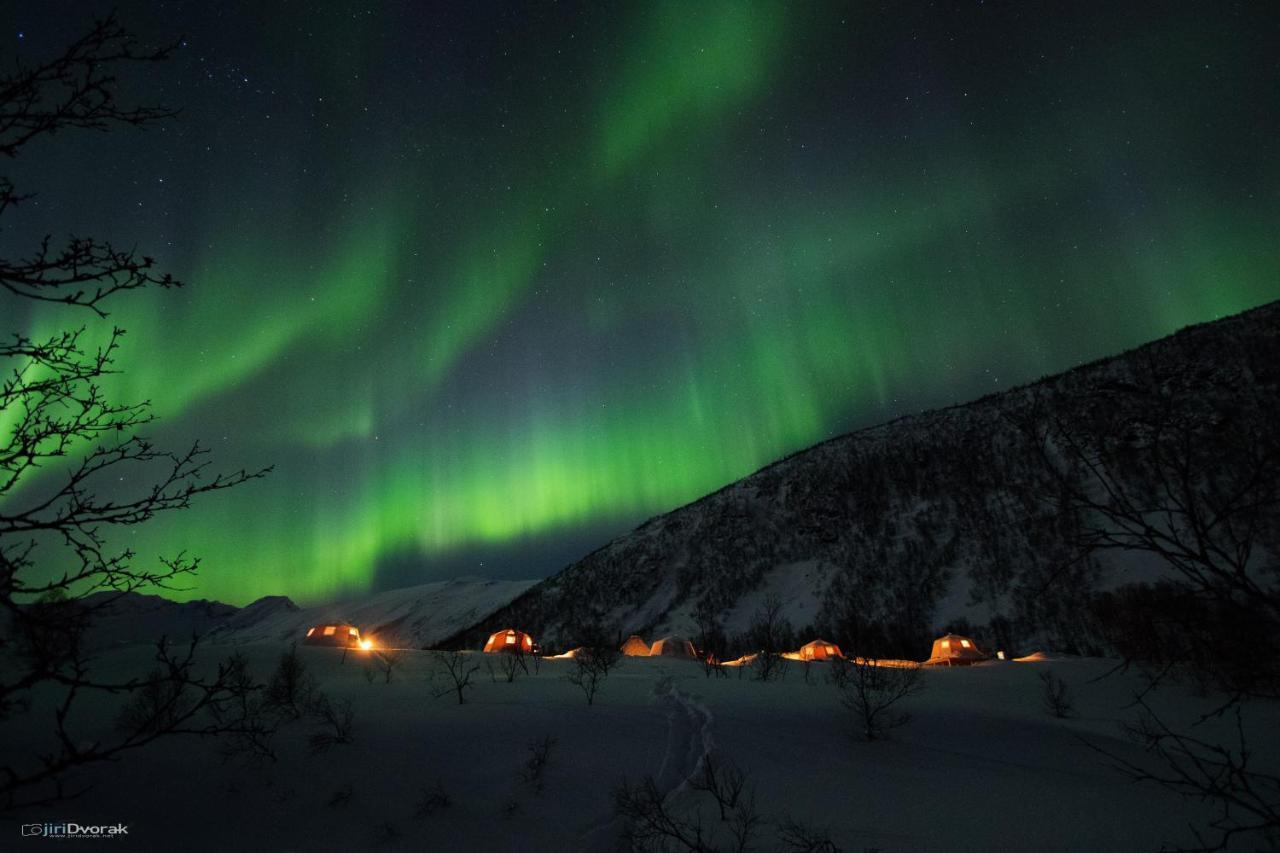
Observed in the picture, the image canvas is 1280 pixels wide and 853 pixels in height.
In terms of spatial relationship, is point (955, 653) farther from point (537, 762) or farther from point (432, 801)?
point (432, 801)

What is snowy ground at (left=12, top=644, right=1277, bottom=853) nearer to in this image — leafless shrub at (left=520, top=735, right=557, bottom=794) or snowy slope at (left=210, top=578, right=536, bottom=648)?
leafless shrub at (left=520, top=735, right=557, bottom=794)

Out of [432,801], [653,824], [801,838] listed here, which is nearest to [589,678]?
[432,801]

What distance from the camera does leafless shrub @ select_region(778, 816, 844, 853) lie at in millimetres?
6617

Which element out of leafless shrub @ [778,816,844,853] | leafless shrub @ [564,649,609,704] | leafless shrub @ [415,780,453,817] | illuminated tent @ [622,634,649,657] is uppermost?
leafless shrub @ [564,649,609,704]

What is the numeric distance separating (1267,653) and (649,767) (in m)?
7.71

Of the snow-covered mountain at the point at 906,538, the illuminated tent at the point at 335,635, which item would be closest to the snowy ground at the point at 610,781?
the illuminated tent at the point at 335,635

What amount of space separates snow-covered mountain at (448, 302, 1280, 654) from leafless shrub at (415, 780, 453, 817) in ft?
176

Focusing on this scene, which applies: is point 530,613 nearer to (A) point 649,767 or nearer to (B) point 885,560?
(B) point 885,560

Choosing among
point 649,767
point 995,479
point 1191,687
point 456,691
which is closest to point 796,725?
point 649,767

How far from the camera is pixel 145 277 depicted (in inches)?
177

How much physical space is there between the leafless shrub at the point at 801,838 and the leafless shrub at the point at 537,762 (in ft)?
11.5

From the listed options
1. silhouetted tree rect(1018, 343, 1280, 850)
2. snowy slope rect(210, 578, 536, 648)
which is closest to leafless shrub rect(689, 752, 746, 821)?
silhouetted tree rect(1018, 343, 1280, 850)

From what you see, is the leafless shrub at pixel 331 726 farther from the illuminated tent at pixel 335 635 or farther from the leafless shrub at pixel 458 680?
the illuminated tent at pixel 335 635

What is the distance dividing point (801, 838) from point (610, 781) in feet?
9.74
